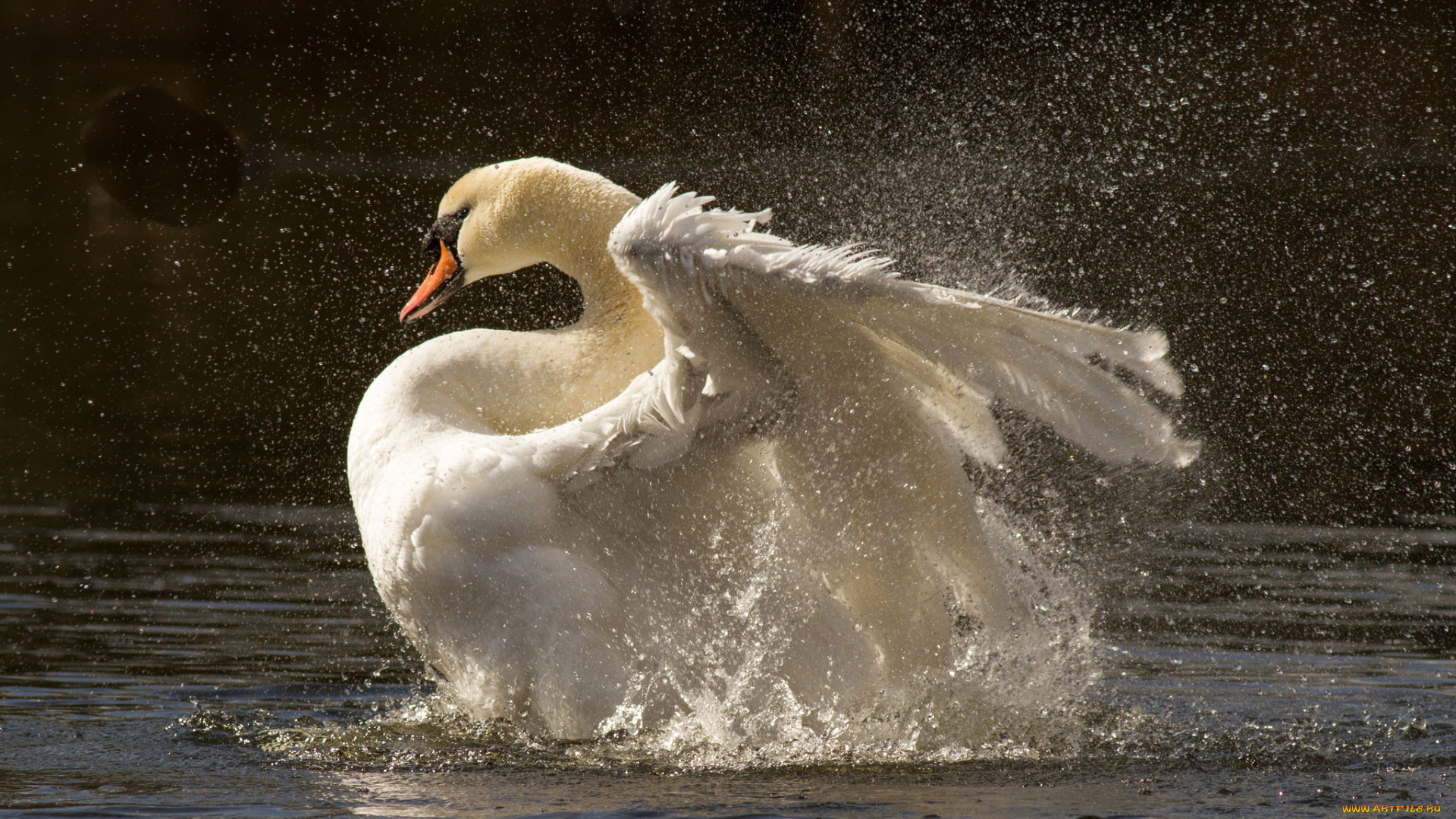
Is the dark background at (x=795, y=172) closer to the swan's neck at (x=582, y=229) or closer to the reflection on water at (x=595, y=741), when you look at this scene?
the reflection on water at (x=595, y=741)

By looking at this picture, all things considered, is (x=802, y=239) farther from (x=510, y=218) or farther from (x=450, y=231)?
(x=510, y=218)

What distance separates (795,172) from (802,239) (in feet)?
17.9

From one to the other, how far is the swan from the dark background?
14.5 ft

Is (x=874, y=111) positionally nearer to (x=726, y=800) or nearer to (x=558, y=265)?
(x=558, y=265)

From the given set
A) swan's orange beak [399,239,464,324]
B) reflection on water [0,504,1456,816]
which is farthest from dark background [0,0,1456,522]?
swan's orange beak [399,239,464,324]

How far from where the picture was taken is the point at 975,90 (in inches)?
638

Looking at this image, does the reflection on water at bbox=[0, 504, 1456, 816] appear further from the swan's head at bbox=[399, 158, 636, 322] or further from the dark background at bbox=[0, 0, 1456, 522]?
the dark background at bbox=[0, 0, 1456, 522]

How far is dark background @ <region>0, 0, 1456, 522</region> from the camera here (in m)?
10.3

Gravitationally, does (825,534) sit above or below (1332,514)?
below

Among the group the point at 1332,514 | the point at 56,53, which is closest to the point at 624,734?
the point at 1332,514

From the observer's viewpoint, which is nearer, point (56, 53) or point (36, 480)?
point (36, 480)

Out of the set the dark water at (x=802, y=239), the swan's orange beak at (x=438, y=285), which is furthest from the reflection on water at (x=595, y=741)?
the swan's orange beak at (x=438, y=285)

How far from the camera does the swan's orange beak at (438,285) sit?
5.00 meters

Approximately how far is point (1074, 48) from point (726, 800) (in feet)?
44.5
